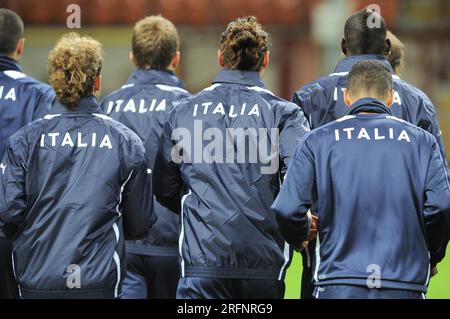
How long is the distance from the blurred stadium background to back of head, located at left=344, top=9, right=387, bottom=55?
10.5m

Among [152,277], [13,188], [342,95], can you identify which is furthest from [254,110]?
[152,277]

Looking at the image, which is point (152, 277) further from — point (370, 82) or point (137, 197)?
point (370, 82)

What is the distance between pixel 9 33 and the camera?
6.62m

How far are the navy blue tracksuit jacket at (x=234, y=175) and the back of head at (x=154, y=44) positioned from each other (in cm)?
111

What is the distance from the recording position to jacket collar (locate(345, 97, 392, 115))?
500 centimetres

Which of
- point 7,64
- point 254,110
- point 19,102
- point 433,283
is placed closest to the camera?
point 254,110

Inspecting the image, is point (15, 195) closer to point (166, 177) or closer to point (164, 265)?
point (166, 177)

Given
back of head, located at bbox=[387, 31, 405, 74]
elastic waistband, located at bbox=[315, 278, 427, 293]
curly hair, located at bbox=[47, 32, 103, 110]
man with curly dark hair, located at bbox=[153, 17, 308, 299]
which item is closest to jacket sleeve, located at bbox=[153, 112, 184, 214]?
man with curly dark hair, located at bbox=[153, 17, 308, 299]

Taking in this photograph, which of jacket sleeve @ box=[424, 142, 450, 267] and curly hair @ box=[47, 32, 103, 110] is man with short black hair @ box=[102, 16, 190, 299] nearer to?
curly hair @ box=[47, 32, 103, 110]

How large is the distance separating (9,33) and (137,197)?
191cm

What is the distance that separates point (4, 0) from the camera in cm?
1691

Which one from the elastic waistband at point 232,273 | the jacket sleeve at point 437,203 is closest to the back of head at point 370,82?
the jacket sleeve at point 437,203

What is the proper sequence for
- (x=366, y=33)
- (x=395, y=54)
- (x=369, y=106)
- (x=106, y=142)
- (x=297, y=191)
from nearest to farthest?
(x=297, y=191), (x=369, y=106), (x=106, y=142), (x=366, y=33), (x=395, y=54)
